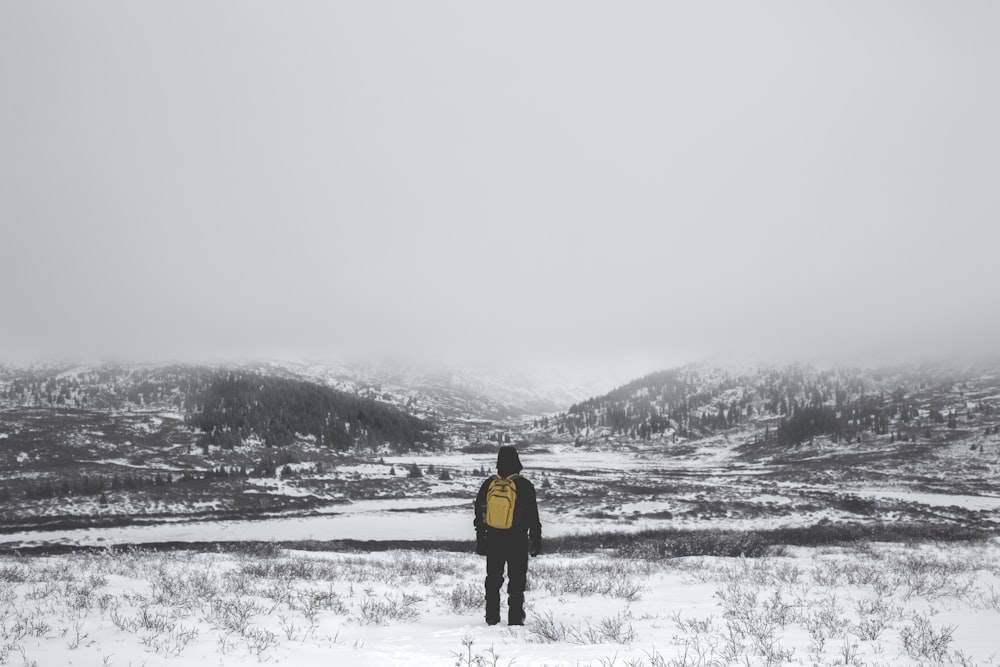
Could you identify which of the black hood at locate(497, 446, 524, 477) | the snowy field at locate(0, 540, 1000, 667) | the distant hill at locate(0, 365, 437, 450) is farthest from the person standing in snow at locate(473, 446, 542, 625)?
the distant hill at locate(0, 365, 437, 450)

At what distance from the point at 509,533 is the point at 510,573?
619 mm

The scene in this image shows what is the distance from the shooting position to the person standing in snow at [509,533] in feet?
26.2

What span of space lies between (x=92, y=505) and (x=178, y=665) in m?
48.5

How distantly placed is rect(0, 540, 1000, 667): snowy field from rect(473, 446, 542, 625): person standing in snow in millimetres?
432

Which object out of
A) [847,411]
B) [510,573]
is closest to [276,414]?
[510,573]

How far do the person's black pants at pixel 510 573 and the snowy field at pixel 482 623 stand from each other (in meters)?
0.31

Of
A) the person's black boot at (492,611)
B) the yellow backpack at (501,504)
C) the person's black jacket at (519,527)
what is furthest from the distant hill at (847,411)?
the yellow backpack at (501,504)

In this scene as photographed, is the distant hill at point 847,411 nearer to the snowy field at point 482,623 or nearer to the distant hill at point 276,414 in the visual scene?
the distant hill at point 276,414

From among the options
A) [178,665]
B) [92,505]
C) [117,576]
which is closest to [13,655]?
[178,665]

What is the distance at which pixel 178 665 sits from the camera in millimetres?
5848

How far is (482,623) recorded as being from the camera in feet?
27.3

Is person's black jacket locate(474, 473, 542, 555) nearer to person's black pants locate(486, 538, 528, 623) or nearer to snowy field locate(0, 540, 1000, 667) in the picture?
person's black pants locate(486, 538, 528, 623)

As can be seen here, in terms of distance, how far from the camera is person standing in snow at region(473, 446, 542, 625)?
7.99m

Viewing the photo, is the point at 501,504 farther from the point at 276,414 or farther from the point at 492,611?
the point at 276,414
